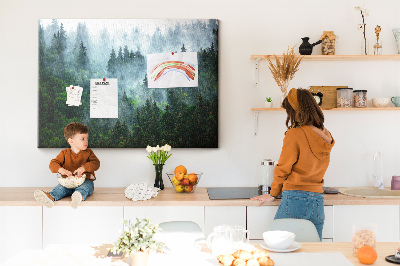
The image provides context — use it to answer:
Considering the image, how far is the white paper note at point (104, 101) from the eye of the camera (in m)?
3.41

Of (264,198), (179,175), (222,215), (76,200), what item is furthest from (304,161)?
(76,200)

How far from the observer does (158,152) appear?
3.29m

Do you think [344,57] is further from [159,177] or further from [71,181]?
[71,181]

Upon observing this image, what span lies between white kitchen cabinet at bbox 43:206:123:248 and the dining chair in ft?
3.78

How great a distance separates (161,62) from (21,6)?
3.93 ft

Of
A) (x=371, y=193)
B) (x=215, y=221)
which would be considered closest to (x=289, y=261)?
(x=215, y=221)

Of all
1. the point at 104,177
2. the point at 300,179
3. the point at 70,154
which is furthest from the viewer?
the point at 104,177

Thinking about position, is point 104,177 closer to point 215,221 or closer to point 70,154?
point 70,154

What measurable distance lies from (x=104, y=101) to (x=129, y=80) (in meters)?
0.26

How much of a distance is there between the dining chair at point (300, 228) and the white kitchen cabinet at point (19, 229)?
5.34ft

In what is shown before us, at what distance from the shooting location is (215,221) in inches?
115

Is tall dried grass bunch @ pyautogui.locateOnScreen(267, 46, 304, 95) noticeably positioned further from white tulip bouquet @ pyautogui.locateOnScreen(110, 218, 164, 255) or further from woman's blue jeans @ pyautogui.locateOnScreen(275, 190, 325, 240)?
white tulip bouquet @ pyautogui.locateOnScreen(110, 218, 164, 255)

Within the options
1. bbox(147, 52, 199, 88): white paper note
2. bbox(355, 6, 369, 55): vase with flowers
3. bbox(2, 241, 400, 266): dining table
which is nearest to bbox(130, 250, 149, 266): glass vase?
bbox(2, 241, 400, 266): dining table

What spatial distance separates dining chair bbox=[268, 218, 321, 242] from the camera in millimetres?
2215
